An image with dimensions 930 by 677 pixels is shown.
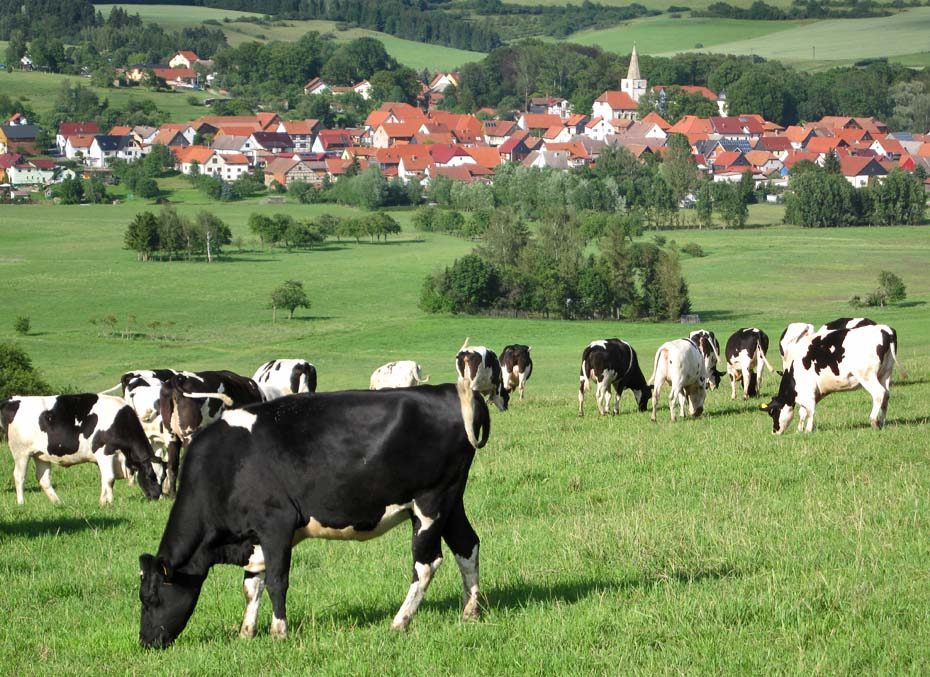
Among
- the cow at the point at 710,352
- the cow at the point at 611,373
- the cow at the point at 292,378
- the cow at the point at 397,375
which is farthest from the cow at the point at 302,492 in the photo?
the cow at the point at 710,352

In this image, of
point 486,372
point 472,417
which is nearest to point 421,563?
point 472,417

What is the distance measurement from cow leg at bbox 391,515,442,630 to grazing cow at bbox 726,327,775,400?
18.1 metres

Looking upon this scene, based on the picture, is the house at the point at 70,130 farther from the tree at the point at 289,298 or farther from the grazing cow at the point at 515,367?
the grazing cow at the point at 515,367

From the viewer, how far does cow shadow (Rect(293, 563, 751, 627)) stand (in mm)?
9094

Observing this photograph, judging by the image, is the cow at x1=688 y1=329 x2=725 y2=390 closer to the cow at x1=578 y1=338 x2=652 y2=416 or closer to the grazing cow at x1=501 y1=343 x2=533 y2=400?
the cow at x1=578 y1=338 x2=652 y2=416

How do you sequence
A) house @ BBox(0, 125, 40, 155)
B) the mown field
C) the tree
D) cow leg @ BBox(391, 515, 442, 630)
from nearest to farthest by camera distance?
the mown field
cow leg @ BBox(391, 515, 442, 630)
the tree
house @ BBox(0, 125, 40, 155)

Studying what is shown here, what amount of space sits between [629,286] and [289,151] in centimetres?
11753

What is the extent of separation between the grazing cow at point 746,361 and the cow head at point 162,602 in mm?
18815

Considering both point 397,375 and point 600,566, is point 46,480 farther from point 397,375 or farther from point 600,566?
point 397,375

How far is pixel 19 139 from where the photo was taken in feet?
575

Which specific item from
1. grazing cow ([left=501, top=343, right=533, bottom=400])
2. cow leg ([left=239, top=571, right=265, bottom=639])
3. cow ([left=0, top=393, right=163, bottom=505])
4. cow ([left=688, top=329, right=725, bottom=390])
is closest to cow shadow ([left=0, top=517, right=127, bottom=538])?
cow ([left=0, top=393, right=163, bottom=505])

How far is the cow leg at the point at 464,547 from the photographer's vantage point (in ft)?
29.6

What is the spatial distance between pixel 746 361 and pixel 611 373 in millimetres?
3456

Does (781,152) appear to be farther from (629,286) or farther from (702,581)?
(702,581)
